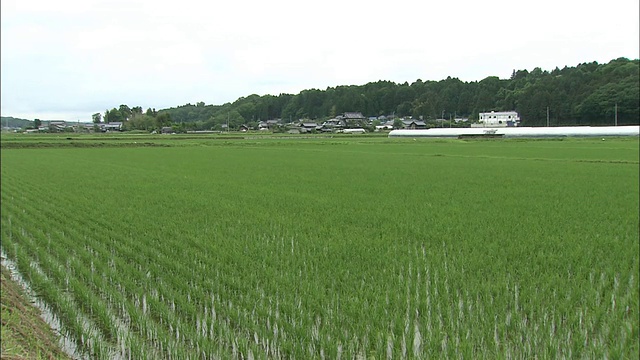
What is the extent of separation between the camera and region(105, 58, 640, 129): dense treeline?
5691 cm

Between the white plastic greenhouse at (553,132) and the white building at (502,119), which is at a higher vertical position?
the white building at (502,119)

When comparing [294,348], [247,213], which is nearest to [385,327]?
[294,348]

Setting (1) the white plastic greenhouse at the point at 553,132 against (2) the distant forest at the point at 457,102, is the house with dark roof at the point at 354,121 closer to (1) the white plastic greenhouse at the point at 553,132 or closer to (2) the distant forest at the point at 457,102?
(2) the distant forest at the point at 457,102

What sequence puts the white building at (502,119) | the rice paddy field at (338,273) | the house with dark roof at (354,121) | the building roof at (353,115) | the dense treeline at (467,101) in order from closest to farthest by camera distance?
the rice paddy field at (338,273), the dense treeline at (467,101), the white building at (502,119), the house with dark roof at (354,121), the building roof at (353,115)

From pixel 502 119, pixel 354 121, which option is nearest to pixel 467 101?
pixel 502 119

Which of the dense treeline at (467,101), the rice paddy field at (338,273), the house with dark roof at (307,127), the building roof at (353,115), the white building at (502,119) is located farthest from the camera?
the building roof at (353,115)

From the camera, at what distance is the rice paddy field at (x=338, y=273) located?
10.6 ft

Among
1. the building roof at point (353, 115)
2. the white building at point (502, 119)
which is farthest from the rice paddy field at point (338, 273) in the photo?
the building roof at point (353, 115)

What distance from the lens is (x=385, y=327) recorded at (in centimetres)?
339

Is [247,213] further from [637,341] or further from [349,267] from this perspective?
[637,341]

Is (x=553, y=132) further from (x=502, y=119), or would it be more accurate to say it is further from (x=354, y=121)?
(x=354, y=121)

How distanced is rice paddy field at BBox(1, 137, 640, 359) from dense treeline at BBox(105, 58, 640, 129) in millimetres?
54312

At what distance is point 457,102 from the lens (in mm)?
86375

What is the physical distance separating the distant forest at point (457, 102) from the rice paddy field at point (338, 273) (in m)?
54.4
